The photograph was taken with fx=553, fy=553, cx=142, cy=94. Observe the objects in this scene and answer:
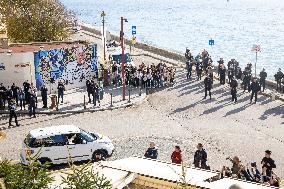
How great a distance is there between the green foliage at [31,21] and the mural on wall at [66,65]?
906 centimetres

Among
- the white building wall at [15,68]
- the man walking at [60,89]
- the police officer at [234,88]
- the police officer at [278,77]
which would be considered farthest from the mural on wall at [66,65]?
the police officer at [278,77]

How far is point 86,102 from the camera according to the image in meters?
26.0

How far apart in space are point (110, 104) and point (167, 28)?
72094mm

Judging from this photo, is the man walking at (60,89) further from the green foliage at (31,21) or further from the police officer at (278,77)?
the green foliage at (31,21)

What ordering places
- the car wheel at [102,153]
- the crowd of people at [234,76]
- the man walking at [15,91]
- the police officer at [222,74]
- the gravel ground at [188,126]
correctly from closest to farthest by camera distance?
the car wheel at [102,153]
the gravel ground at [188,126]
the man walking at [15,91]
the crowd of people at [234,76]
the police officer at [222,74]

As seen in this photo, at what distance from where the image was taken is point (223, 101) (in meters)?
26.4

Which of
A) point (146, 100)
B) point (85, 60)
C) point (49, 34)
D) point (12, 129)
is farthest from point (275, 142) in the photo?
point (49, 34)

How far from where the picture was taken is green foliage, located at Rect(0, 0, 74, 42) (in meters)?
37.1

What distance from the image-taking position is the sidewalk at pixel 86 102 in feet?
81.1

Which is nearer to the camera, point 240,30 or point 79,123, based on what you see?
point 79,123

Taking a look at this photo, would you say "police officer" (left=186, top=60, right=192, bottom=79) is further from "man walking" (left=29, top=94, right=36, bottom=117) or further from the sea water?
the sea water

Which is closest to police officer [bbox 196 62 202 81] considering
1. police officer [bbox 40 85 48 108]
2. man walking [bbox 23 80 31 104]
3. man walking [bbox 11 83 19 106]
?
police officer [bbox 40 85 48 108]

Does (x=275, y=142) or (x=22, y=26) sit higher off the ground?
(x=22, y=26)

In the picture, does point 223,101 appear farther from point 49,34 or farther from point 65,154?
point 49,34
